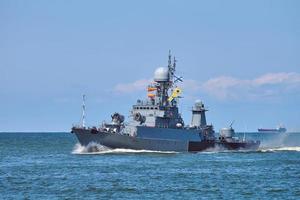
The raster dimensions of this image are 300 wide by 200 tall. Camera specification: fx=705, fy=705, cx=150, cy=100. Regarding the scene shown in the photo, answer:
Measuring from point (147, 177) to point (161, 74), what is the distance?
1546 inches

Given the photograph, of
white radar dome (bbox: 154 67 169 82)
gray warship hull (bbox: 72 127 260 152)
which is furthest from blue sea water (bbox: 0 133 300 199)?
white radar dome (bbox: 154 67 169 82)

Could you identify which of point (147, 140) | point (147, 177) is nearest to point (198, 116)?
point (147, 140)

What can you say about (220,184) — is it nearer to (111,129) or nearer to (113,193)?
(113,193)

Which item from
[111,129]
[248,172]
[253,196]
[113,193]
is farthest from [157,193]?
[111,129]

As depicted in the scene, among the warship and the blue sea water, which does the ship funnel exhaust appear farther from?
the blue sea water

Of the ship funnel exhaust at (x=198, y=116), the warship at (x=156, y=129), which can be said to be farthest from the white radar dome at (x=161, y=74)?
the ship funnel exhaust at (x=198, y=116)

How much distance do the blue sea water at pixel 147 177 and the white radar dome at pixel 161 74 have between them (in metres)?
15.2

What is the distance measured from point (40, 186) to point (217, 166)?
24300 millimetres

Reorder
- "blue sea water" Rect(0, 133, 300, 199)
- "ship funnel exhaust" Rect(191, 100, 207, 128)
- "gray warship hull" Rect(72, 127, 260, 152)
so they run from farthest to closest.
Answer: "ship funnel exhaust" Rect(191, 100, 207, 128), "gray warship hull" Rect(72, 127, 260, 152), "blue sea water" Rect(0, 133, 300, 199)

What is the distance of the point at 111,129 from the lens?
88.7 metres

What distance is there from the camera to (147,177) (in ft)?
194

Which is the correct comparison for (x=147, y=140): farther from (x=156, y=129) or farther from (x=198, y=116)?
(x=198, y=116)

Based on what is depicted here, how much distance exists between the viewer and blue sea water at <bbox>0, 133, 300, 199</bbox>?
4859cm

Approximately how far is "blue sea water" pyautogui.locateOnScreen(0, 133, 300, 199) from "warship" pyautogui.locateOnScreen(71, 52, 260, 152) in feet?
10.3
